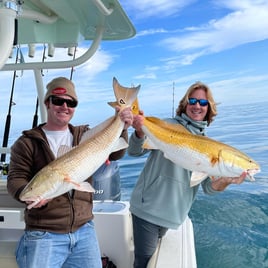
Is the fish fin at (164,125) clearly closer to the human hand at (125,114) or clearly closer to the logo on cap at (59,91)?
the human hand at (125,114)

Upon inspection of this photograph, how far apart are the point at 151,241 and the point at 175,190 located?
420mm

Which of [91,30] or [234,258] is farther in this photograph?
[234,258]

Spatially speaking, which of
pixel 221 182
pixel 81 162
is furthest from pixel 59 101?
pixel 221 182

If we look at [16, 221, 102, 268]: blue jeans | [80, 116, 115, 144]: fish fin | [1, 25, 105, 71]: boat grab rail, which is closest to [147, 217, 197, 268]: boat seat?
[16, 221, 102, 268]: blue jeans

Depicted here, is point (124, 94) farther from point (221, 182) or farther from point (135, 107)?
point (221, 182)

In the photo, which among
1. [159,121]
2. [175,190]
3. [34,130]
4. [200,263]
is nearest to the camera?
[159,121]

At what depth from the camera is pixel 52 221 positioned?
77.7 inches

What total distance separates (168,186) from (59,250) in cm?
83

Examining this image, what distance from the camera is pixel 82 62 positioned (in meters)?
2.76

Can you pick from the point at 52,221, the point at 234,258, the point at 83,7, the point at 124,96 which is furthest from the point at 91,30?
the point at 234,258

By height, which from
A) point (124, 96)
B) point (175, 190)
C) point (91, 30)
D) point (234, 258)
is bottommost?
point (234, 258)

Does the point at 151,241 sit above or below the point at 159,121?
below

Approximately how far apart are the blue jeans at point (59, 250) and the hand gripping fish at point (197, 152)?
729 millimetres

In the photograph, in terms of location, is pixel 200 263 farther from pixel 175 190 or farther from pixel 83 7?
pixel 83 7
